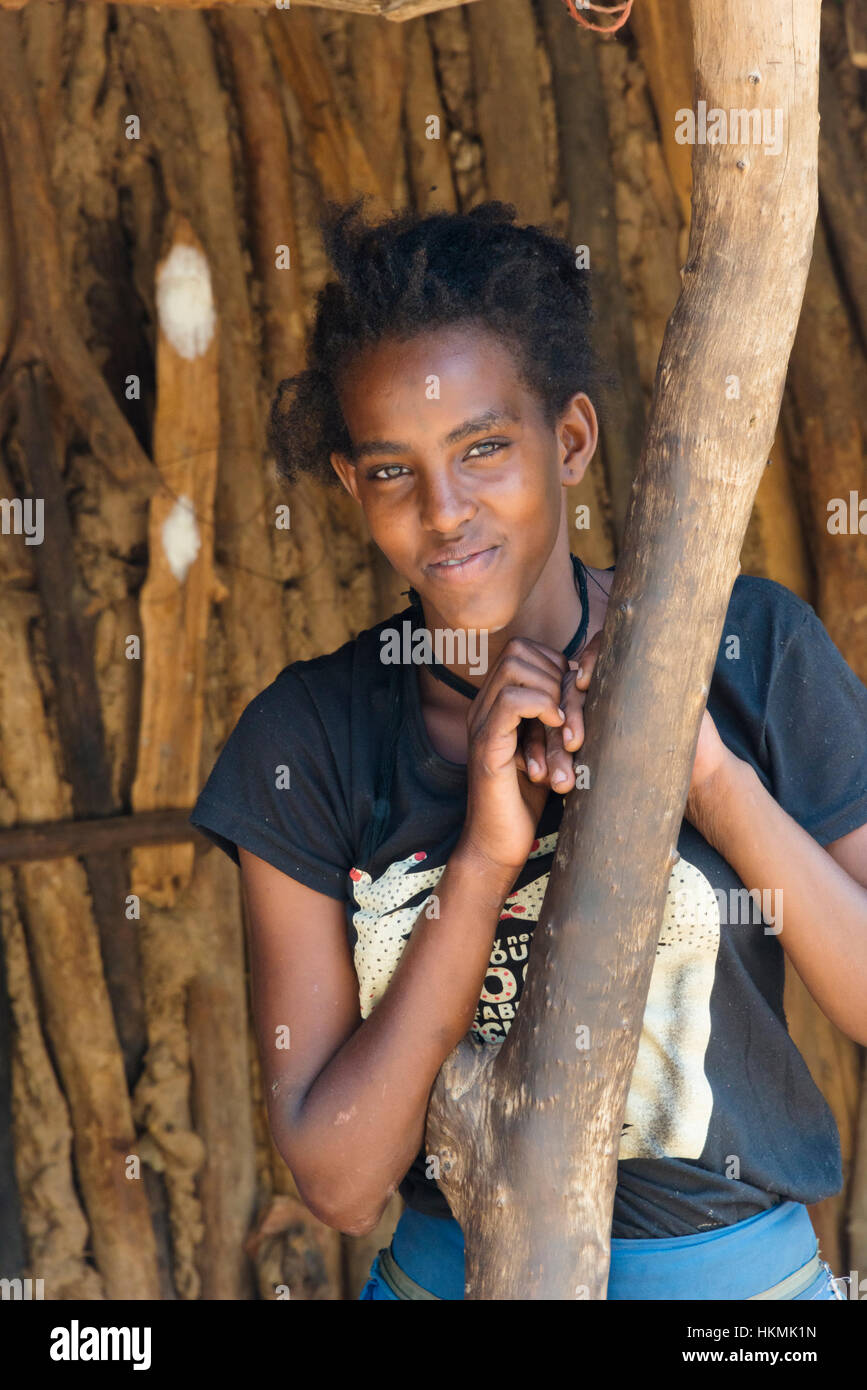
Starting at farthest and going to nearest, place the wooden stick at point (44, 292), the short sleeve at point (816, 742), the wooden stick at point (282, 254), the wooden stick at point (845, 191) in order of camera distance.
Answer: the wooden stick at point (282, 254), the wooden stick at point (44, 292), the wooden stick at point (845, 191), the short sleeve at point (816, 742)

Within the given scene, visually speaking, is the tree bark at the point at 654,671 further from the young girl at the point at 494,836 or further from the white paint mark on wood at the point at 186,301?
the white paint mark on wood at the point at 186,301

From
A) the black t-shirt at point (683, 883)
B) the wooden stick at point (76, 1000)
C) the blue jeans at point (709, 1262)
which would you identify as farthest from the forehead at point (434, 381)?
the wooden stick at point (76, 1000)

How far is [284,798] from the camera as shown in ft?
5.80

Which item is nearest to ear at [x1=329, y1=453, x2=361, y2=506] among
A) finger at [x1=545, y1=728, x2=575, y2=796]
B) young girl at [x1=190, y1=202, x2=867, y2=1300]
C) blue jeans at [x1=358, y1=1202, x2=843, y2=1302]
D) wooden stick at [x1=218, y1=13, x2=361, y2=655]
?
young girl at [x1=190, y1=202, x2=867, y2=1300]

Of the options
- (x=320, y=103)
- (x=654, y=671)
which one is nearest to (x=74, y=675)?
(x=320, y=103)

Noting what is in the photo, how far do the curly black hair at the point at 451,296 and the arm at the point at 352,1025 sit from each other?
0.62 metres

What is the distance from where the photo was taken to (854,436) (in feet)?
10.3

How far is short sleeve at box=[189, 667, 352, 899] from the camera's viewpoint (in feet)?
5.71

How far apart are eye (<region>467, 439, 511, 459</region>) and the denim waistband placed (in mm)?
914

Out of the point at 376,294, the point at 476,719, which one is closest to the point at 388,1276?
the point at 476,719

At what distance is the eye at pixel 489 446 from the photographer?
1.66m

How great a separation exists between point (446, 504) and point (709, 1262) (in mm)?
903
